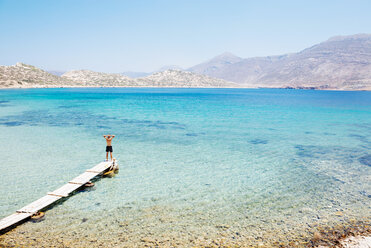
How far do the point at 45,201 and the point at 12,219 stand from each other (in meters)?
1.41

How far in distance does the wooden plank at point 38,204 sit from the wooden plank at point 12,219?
0.72ft

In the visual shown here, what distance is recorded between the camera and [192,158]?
59.9ft

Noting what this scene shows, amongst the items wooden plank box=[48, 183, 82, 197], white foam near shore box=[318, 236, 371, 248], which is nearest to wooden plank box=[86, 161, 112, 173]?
wooden plank box=[48, 183, 82, 197]

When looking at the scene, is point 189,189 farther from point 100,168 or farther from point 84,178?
point 84,178

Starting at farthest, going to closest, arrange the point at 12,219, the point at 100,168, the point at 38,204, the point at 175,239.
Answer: the point at 100,168, the point at 38,204, the point at 12,219, the point at 175,239

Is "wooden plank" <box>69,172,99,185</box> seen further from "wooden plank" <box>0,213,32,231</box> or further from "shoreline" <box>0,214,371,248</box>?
"shoreline" <box>0,214,371,248</box>

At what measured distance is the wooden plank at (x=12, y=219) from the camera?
880 cm

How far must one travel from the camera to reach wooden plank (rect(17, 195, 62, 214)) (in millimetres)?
9688

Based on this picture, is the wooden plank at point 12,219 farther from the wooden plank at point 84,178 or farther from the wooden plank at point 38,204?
the wooden plank at point 84,178

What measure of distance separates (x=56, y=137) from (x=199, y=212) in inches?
753

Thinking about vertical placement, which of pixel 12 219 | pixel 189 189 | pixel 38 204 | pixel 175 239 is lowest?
pixel 175 239

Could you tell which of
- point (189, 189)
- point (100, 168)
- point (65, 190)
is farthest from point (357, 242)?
point (100, 168)

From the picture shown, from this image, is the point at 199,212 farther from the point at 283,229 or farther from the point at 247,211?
the point at 283,229

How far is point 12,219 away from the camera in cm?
913
